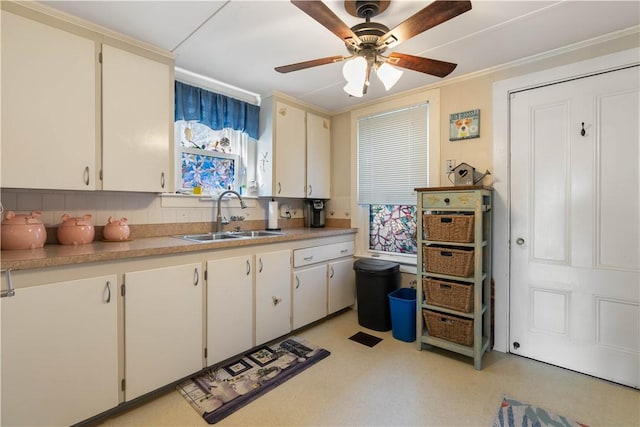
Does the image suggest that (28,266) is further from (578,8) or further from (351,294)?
(578,8)

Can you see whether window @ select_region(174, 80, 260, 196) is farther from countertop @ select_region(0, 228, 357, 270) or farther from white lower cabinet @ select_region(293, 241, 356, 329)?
white lower cabinet @ select_region(293, 241, 356, 329)

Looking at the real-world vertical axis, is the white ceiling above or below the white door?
above

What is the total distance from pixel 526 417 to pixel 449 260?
40.2 inches

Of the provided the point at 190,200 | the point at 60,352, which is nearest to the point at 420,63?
the point at 190,200

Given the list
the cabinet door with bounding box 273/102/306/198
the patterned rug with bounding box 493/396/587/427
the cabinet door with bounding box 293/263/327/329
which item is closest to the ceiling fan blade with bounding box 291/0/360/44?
the cabinet door with bounding box 273/102/306/198

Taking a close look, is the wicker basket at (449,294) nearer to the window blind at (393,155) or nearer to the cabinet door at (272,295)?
the window blind at (393,155)

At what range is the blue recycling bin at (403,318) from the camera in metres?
2.58

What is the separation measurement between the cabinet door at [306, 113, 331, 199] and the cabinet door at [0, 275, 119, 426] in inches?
86.8

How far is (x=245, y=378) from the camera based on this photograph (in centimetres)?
203

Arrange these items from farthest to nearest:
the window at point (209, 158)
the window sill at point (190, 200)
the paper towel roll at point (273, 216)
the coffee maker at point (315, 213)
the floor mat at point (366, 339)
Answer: the coffee maker at point (315, 213), the paper towel roll at point (273, 216), the window at point (209, 158), the floor mat at point (366, 339), the window sill at point (190, 200)

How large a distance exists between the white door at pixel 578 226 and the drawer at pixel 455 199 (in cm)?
44

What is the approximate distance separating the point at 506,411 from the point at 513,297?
0.96 m

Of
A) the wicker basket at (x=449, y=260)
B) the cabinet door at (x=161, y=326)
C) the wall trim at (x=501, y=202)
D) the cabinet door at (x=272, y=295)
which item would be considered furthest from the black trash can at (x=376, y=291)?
the cabinet door at (x=161, y=326)

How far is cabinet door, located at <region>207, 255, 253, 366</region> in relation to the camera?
2061 millimetres
